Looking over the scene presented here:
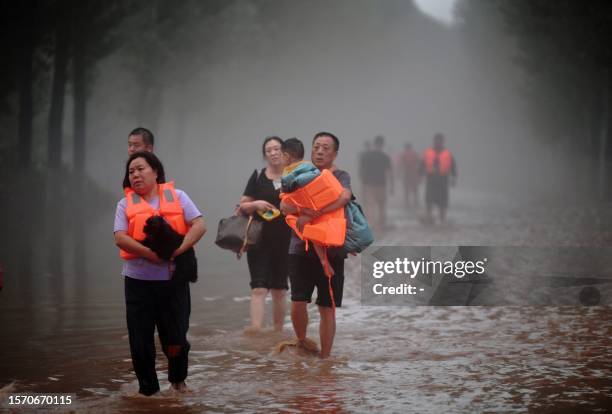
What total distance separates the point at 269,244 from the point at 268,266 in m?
0.20

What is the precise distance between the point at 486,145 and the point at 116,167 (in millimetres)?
62091

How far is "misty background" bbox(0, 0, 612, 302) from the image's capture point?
2464 cm

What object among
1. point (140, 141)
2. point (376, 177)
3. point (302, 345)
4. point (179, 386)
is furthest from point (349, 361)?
point (376, 177)

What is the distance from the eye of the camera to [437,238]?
21.6 meters

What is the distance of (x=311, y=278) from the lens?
30.2ft

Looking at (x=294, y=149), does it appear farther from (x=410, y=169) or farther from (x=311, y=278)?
A: (x=410, y=169)

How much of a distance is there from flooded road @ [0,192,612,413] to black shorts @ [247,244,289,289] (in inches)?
18.9

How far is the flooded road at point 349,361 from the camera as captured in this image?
25.4 ft

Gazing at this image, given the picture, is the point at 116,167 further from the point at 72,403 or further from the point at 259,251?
the point at 72,403

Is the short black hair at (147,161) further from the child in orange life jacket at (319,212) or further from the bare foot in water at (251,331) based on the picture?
the bare foot in water at (251,331)

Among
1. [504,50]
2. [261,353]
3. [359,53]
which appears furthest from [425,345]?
[359,53]

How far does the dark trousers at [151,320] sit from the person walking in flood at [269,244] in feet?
9.37

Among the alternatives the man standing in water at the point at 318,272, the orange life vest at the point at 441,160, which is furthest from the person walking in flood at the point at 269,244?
the orange life vest at the point at 441,160

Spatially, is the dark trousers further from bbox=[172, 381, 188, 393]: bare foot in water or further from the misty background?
the misty background
